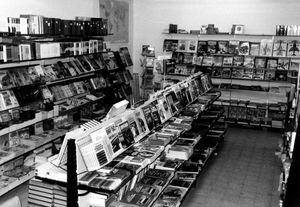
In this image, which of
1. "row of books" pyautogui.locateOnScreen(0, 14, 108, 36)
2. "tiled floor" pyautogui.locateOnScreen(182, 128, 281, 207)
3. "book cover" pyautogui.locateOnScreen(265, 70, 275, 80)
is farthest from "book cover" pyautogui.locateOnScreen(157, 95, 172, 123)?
"book cover" pyautogui.locateOnScreen(265, 70, 275, 80)

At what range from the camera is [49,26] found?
5664 mm

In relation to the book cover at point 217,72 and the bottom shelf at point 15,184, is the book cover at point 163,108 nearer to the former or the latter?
the bottom shelf at point 15,184

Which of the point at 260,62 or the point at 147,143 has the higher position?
the point at 260,62

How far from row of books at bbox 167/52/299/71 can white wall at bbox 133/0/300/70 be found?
0.67 m

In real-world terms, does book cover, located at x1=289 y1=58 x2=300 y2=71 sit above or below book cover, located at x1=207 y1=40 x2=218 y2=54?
below

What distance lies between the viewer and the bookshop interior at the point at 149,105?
10.2 ft

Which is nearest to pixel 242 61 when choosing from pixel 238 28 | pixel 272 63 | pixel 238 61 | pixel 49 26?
pixel 238 61

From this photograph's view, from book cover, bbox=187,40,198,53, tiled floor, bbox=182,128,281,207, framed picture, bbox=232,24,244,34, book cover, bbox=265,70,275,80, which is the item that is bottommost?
tiled floor, bbox=182,128,281,207

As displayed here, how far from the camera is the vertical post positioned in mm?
2574

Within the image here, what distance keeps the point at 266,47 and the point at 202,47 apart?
1600mm

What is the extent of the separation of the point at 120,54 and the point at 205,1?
8.66 ft

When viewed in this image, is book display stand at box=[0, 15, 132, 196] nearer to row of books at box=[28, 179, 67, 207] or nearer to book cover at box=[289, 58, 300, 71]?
row of books at box=[28, 179, 67, 207]

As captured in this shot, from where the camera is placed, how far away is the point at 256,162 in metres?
6.57

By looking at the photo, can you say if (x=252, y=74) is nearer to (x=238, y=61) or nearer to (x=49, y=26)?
(x=238, y=61)
